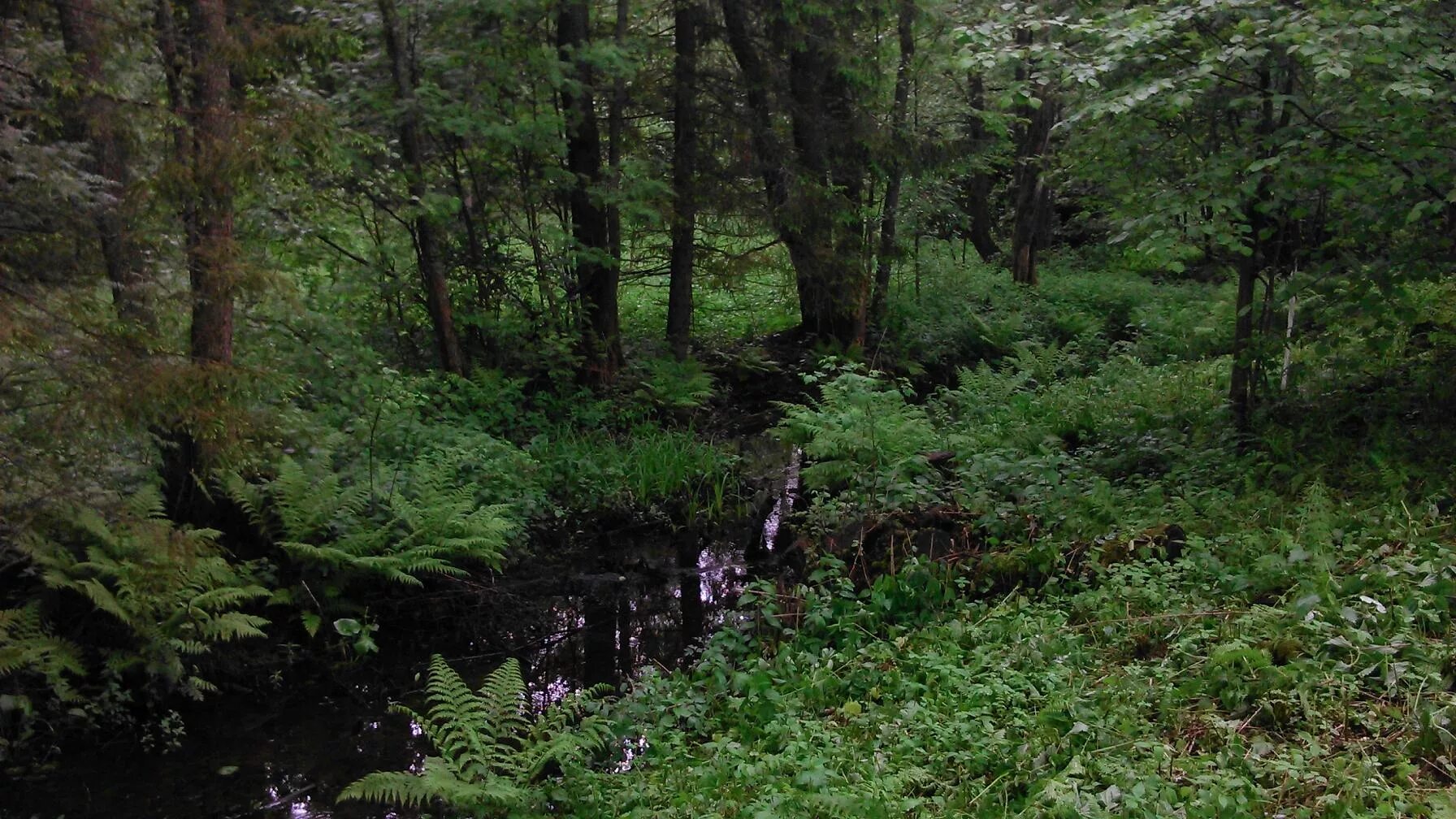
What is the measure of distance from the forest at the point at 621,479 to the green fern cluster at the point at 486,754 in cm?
4

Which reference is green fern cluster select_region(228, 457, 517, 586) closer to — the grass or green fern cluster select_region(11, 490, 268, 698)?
green fern cluster select_region(11, 490, 268, 698)

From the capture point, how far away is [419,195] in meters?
10.7

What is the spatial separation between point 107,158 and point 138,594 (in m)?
2.87

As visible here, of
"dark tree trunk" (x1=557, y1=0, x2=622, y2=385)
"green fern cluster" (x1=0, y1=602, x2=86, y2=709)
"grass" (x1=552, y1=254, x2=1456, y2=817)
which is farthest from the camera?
"dark tree trunk" (x1=557, y1=0, x2=622, y2=385)

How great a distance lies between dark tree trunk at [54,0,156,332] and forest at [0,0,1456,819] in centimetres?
3

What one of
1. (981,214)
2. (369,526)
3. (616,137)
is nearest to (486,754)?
(369,526)

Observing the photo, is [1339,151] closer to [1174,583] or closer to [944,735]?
[1174,583]

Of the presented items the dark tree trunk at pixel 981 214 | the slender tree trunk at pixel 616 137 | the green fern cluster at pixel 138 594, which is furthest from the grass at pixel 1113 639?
the dark tree trunk at pixel 981 214

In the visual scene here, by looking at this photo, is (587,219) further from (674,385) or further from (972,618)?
(972,618)

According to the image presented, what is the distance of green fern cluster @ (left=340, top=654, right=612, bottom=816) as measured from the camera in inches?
180

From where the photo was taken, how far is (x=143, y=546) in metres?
6.27

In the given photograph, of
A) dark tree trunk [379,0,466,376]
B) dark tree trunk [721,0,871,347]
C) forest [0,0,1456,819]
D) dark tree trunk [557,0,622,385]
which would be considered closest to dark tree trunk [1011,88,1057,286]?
dark tree trunk [721,0,871,347]

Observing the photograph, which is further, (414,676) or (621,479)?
(621,479)

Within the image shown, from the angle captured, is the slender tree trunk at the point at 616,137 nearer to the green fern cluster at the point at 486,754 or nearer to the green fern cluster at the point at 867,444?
the green fern cluster at the point at 867,444
